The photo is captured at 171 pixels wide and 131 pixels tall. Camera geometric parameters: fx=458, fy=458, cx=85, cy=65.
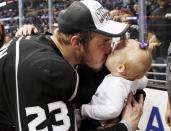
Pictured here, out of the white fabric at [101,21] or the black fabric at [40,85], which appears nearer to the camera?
the black fabric at [40,85]

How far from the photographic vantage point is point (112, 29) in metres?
2.13

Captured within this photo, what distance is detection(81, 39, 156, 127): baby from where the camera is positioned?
236cm

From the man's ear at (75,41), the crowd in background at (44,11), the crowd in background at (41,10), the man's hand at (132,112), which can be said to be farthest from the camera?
the crowd in background at (41,10)

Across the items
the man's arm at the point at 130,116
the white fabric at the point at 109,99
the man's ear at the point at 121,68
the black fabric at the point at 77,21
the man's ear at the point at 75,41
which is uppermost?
the black fabric at the point at 77,21

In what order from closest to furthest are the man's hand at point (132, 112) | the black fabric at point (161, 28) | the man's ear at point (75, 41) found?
the man's ear at point (75, 41)
the man's hand at point (132, 112)
the black fabric at point (161, 28)

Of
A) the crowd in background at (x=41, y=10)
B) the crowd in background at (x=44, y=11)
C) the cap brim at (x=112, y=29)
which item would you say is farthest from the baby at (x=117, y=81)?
the crowd in background at (x=41, y=10)

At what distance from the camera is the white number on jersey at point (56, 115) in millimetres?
1896

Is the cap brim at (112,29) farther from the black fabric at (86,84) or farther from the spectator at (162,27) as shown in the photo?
the spectator at (162,27)

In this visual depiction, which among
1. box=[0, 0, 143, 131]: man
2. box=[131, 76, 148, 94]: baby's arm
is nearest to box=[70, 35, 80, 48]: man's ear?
box=[0, 0, 143, 131]: man

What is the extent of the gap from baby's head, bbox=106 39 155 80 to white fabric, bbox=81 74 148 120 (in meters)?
0.04

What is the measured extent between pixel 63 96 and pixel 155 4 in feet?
12.3

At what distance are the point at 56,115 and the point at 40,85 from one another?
0.14 m

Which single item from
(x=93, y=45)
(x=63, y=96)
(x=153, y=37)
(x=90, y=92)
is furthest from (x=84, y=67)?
(x=153, y=37)

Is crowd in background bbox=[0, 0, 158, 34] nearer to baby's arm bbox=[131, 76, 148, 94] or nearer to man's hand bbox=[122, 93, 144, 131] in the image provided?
baby's arm bbox=[131, 76, 148, 94]
